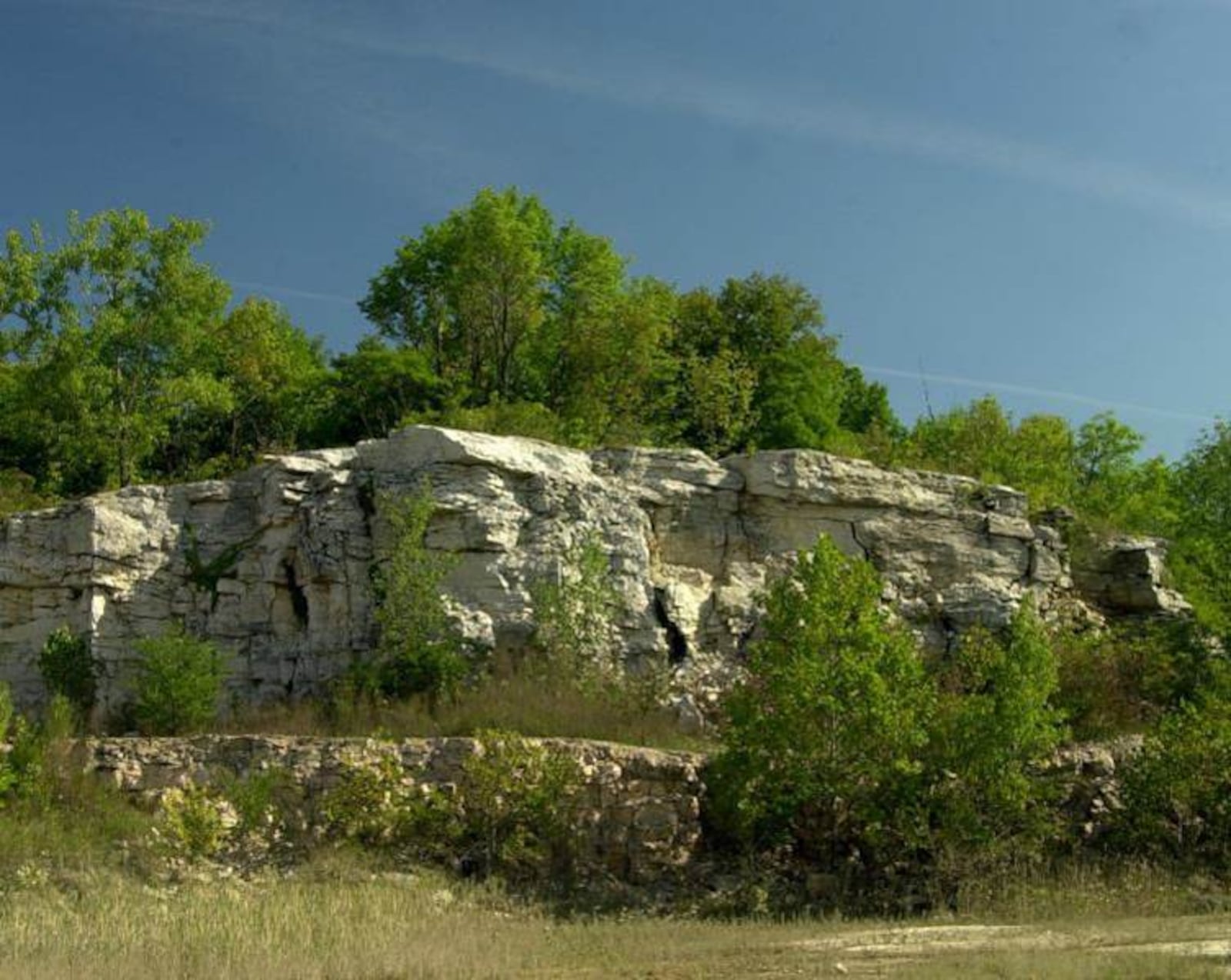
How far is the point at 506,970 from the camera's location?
624 inches

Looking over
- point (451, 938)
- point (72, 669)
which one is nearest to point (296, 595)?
point (72, 669)

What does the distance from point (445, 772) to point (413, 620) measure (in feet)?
14.7

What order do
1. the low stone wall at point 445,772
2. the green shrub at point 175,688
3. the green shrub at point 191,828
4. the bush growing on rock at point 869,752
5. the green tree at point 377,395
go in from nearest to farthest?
the green shrub at point 191,828 < the bush growing on rock at point 869,752 < the low stone wall at point 445,772 < the green shrub at point 175,688 < the green tree at point 377,395

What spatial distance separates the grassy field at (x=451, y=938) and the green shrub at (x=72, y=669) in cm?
771

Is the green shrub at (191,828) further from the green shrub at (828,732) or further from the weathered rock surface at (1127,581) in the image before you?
the weathered rock surface at (1127,581)

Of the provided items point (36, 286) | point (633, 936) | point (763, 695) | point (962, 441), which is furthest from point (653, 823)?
point (962, 441)

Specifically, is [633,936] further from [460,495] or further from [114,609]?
[114,609]

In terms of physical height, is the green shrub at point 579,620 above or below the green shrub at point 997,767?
above

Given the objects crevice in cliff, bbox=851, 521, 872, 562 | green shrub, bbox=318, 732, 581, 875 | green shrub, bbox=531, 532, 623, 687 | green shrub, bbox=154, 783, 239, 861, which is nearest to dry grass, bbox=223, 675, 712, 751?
green shrub, bbox=531, 532, 623, 687

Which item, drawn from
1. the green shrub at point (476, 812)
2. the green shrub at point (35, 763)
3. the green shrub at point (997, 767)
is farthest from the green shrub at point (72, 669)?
the green shrub at point (997, 767)

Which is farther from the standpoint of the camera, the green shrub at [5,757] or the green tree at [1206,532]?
the green tree at [1206,532]

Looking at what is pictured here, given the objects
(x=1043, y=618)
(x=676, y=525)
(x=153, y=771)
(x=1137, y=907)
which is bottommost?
(x=1137, y=907)

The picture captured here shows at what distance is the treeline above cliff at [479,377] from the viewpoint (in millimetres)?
37031

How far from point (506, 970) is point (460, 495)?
15470mm
